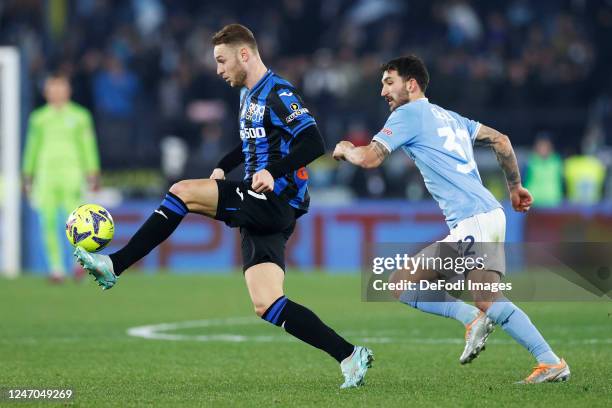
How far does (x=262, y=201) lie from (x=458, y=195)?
109cm

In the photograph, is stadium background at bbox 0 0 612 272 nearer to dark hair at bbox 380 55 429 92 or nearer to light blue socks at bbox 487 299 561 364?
dark hair at bbox 380 55 429 92

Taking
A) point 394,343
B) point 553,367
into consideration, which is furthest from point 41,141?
point 553,367

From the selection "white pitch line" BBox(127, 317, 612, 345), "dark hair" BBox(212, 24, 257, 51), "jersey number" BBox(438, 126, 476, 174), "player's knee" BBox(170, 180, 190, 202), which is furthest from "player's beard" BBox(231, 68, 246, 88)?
"white pitch line" BBox(127, 317, 612, 345)

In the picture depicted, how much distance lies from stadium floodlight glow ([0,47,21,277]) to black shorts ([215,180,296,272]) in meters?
10.5

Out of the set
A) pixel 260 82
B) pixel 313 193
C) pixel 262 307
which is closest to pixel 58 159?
pixel 313 193

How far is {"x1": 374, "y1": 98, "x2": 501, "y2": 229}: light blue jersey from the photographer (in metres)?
6.92

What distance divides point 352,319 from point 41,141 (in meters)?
5.46

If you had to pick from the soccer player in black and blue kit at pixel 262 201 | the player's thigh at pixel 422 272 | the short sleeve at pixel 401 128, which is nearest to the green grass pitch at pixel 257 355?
the soccer player in black and blue kit at pixel 262 201

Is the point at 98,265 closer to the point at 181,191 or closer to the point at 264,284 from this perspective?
the point at 181,191

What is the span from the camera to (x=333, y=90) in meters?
20.9

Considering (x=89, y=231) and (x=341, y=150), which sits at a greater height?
(x=341, y=150)

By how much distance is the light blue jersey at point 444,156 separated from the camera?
692 cm

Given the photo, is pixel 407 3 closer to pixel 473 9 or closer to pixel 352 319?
pixel 473 9

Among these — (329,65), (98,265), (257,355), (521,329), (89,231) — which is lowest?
(257,355)
